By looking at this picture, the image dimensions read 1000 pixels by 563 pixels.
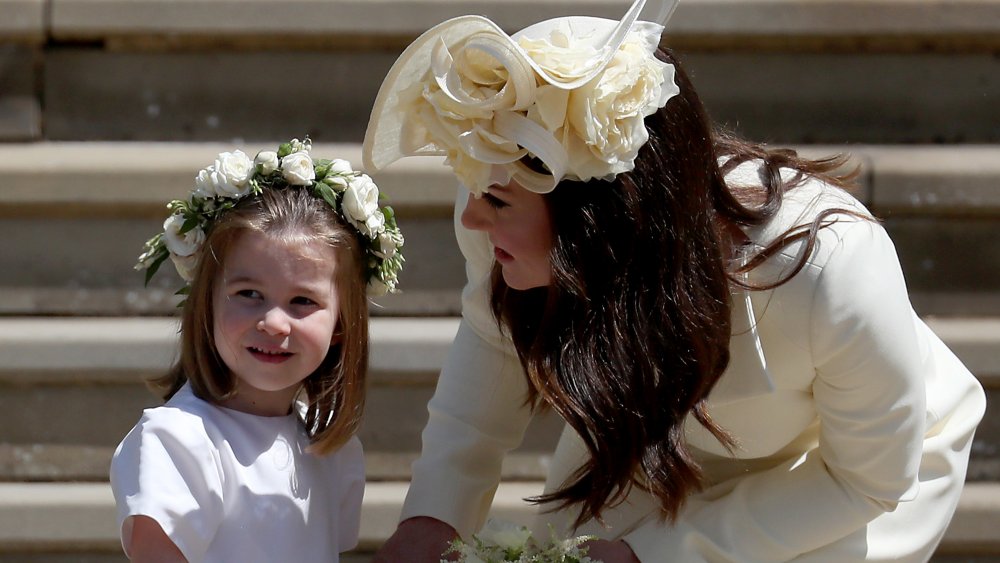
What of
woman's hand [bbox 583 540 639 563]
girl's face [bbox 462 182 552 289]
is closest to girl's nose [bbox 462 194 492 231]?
girl's face [bbox 462 182 552 289]

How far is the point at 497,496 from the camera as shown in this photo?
10.8ft

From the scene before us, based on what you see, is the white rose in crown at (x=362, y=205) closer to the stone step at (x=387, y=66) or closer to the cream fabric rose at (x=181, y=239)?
the cream fabric rose at (x=181, y=239)

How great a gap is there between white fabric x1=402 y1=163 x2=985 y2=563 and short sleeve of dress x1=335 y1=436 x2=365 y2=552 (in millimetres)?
103

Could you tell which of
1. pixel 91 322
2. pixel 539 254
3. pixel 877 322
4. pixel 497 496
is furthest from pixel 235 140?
pixel 877 322

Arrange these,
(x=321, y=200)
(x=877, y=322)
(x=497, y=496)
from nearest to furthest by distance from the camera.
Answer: (x=877, y=322)
(x=321, y=200)
(x=497, y=496)

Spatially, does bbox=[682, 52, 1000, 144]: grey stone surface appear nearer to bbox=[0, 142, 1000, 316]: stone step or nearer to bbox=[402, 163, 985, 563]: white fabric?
bbox=[0, 142, 1000, 316]: stone step

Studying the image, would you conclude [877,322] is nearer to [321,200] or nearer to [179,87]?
[321,200]

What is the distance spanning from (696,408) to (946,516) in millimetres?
590

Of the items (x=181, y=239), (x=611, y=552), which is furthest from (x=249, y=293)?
(x=611, y=552)

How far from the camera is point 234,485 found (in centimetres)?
215

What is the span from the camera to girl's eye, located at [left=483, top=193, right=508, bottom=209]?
78.5 inches

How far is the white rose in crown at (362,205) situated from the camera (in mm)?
2285

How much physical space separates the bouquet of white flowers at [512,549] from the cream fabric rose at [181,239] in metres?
0.72

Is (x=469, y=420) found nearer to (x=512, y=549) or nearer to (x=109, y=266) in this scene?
(x=512, y=549)
